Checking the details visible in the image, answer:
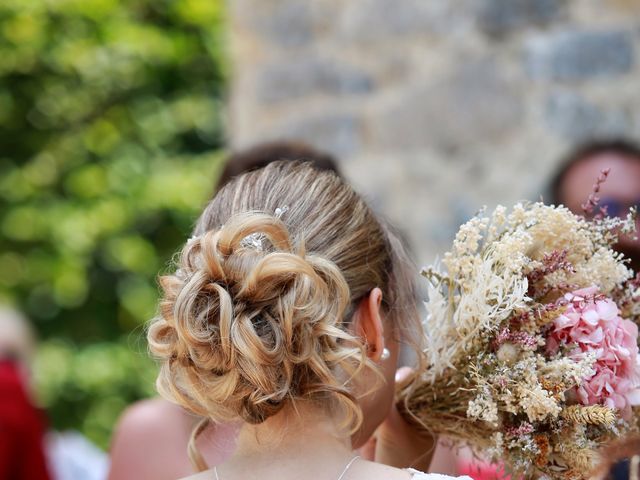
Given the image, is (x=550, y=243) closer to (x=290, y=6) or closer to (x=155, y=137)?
(x=290, y=6)

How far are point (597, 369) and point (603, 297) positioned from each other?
0.41 ft

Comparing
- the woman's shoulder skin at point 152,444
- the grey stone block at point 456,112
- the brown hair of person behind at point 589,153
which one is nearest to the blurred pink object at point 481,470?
the woman's shoulder skin at point 152,444

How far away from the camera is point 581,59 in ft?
11.7

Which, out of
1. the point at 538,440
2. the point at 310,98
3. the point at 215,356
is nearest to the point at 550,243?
the point at 538,440

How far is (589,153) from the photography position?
3375mm

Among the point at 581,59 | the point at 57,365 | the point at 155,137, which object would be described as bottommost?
the point at 57,365

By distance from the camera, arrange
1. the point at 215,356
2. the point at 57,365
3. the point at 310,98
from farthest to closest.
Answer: the point at 57,365 < the point at 310,98 < the point at 215,356

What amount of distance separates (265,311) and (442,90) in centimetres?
231

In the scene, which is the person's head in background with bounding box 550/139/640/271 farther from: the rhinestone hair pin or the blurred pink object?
the rhinestone hair pin

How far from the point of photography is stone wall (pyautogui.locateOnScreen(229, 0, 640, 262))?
3572 millimetres

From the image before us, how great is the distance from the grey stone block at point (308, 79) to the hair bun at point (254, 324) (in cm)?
237

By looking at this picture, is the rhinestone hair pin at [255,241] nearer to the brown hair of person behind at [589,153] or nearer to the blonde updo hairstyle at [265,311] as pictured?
the blonde updo hairstyle at [265,311]

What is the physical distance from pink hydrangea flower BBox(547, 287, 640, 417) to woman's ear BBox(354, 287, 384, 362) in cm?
30

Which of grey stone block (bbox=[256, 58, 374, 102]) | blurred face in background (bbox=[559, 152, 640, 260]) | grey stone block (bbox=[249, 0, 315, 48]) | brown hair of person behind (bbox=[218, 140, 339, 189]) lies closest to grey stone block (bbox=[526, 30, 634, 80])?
blurred face in background (bbox=[559, 152, 640, 260])
